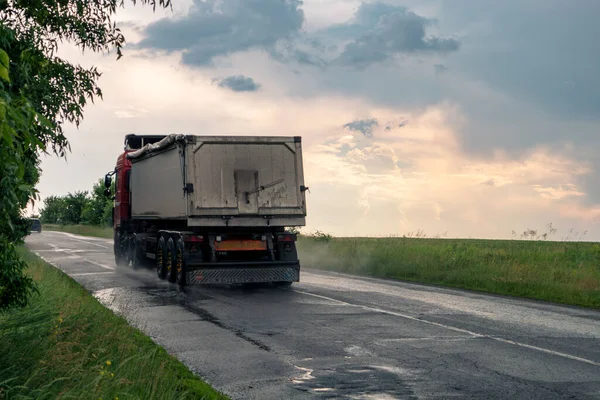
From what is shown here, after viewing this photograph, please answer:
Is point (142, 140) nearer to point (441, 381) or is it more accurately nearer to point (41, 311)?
point (41, 311)

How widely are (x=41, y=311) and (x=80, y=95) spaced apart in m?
3.30

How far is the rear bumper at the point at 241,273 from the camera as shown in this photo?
634 inches

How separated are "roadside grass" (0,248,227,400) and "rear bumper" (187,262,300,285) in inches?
253

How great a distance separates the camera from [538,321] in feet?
39.4

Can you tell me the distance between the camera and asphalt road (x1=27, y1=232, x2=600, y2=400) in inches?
288

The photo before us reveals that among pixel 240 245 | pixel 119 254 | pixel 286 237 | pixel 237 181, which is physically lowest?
pixel 119 254

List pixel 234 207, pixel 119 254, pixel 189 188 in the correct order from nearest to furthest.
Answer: pixel 189 188, pixel 234 207, pixel 119 254

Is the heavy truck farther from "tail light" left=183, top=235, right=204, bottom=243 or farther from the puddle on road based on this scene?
the puddle on road

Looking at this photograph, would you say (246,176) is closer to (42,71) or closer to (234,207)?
(234,207)

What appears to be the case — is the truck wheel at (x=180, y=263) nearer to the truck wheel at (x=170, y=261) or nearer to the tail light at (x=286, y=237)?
the truck wheel at (x=170, y=261)

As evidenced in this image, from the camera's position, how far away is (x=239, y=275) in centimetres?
1623

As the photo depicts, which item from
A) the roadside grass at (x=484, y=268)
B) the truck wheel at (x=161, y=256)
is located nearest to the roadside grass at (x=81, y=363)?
the truck wheel at (x=161, y=256)

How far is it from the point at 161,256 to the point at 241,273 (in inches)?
144

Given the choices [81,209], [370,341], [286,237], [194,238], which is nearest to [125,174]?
[194,238]
